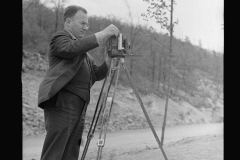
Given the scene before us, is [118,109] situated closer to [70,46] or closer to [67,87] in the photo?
[67,87]

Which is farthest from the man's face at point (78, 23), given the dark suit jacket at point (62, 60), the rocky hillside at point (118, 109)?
the rocky hillside at point (118, 109)

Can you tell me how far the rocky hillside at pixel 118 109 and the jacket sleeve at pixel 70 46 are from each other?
955cm

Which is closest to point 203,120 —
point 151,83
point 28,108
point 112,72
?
point 151,83

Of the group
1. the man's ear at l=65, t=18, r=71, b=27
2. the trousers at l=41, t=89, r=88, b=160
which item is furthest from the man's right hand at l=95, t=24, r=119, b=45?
the trousers at l=41, t=89, r=88, b=160

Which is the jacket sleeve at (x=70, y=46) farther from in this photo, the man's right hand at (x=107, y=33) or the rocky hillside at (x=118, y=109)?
the rocky hillside at (x=118, y=109)

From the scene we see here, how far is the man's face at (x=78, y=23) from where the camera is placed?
2508mm

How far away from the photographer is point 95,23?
2259cm

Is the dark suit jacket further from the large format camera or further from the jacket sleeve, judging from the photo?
the large format camera

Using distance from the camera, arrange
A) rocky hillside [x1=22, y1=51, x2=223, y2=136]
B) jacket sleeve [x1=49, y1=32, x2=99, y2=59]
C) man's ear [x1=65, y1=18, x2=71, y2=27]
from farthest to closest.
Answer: rocky hillside [x1=22, y1=51, x2=223, y2=136]
man's ear [x1=65, y1=18, x2=71, y2=27]
jacket sleeve [x1=49, y1=32, x2=99, y2=59]

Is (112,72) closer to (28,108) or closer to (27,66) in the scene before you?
(28,108)

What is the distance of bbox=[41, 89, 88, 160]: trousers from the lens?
231cm

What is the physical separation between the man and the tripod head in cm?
11
